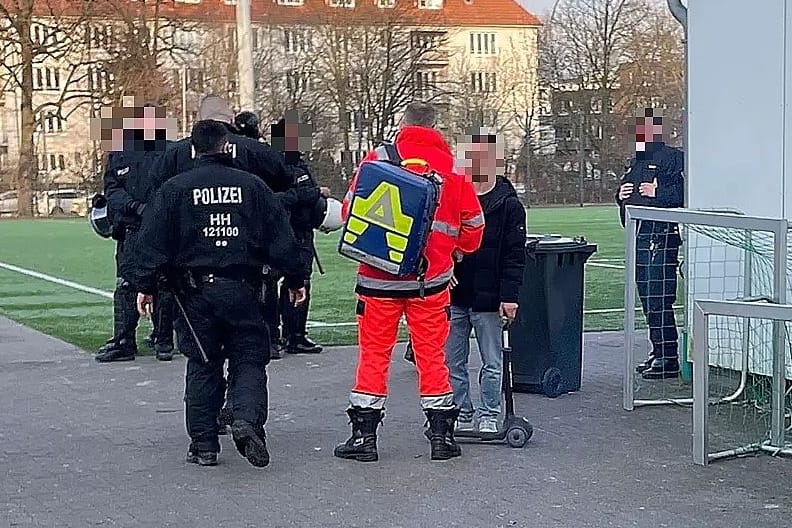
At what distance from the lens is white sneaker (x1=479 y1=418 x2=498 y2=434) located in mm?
7531

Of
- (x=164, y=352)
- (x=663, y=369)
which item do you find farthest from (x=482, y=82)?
(x=663, y=369)

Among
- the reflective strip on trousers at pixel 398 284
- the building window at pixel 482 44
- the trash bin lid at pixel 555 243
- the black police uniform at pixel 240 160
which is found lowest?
the reflective strip on trousers at pixel 398 284

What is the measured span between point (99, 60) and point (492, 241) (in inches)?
1798

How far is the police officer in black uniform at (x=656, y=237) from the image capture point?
9344 mm

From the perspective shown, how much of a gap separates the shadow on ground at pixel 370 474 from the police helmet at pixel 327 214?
1.33 meters

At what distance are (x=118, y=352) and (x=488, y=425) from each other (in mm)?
4682

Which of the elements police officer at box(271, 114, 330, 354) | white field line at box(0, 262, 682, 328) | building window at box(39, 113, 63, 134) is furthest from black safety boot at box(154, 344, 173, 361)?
building window at box(39, 113, 63, 134)

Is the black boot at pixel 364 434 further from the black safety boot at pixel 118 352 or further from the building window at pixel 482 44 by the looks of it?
the building window at pixel 482 44

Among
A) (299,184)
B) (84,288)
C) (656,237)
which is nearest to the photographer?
Answer: (299,184)

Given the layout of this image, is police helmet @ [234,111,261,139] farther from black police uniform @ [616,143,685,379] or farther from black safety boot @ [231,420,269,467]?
black police uniform @ [616,143,685,379]

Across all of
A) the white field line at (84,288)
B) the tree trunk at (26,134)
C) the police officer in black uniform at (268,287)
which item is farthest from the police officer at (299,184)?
the tree trunk at (26,134)

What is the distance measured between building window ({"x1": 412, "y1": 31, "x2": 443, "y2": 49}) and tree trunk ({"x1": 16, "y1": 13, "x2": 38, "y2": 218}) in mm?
16640

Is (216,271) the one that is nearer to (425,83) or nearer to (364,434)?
(364,434)

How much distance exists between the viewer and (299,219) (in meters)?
9.36
